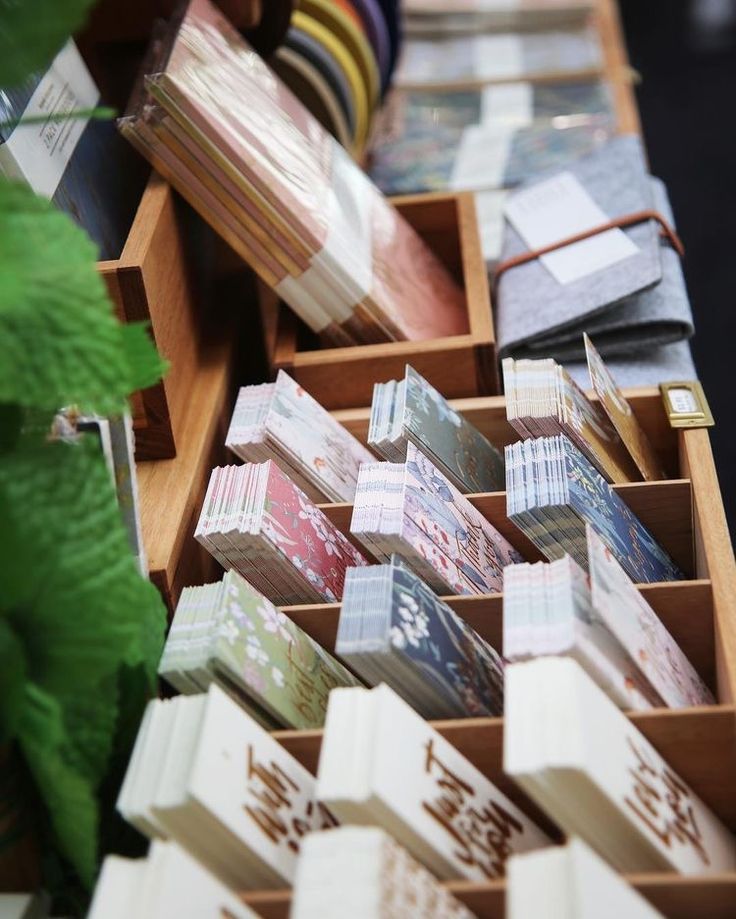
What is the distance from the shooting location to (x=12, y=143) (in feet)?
4.88

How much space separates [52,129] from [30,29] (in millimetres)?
699

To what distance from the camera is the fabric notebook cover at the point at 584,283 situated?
1827 millimetres

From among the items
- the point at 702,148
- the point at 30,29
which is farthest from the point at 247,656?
the point at 702,148

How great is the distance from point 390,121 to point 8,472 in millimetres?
2056

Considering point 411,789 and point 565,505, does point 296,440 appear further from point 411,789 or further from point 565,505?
point 411,789

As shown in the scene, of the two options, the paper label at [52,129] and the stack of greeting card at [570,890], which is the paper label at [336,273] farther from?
the stack of greeting card at [570,890]

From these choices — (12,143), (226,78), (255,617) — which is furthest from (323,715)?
(226,78)

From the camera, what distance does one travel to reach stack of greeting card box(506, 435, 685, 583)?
1.31 metres

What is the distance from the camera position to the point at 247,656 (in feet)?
3.92

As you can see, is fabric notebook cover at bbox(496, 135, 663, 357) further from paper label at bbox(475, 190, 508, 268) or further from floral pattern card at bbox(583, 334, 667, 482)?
floral pattern card at bbox(583, 334, 667, 482)

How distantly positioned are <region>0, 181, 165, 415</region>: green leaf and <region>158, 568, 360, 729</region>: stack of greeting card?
0.31 meters

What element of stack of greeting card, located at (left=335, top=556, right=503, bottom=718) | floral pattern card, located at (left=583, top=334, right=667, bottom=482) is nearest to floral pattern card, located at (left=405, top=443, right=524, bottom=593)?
stack of greeting card, located at (left=335, top=556, right=503, bottom=718)

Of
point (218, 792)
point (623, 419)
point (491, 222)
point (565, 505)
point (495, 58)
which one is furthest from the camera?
point (495, 58)

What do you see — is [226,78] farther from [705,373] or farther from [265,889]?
[705,373]
